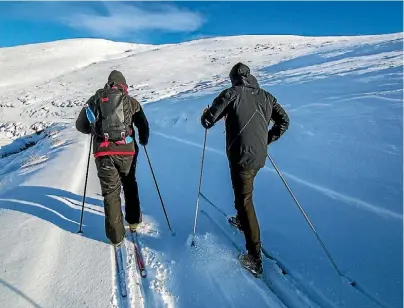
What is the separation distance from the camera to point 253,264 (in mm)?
3867

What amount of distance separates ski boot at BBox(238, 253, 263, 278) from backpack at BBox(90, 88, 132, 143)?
6.95ft

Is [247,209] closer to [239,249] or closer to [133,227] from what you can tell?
[239,249]

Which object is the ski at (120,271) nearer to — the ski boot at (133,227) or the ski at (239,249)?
the ski boot at (133,227)

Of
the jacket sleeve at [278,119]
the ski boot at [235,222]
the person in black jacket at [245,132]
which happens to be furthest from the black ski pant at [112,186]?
the jacket sleeve at [278,119]

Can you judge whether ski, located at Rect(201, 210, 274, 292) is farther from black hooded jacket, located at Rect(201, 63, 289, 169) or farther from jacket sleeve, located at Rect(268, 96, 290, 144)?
jacket sleeve, located at Rect(268, 96, 290, 144)

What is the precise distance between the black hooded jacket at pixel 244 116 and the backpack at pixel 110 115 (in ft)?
3.60

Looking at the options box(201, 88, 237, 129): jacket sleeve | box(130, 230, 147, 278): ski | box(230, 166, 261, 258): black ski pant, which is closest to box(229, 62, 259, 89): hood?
box(201, 88, 237, 129): jacket sleeve

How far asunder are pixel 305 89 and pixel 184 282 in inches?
314

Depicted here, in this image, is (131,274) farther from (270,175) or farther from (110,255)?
(270,175)

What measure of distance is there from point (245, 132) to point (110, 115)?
167 centimetres

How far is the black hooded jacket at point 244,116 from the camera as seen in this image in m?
3.77

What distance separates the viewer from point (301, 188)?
542 cm

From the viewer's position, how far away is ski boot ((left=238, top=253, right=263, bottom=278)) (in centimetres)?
382

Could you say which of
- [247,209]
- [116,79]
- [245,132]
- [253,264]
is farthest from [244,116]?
[116,79]
